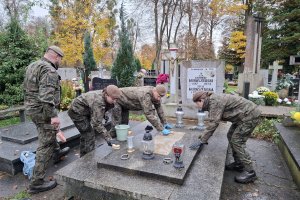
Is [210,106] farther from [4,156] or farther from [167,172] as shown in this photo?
[4,156]

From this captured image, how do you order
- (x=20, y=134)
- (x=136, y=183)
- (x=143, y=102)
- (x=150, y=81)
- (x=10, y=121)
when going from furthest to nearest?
(x=150, y=81) < (x=10, y=121) < (x=20, y=134) < (x=143, y=102) < (x=136, y=183)

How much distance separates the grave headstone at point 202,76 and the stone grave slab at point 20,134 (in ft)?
13.5

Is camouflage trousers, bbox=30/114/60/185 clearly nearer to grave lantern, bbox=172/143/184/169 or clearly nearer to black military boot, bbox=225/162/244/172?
grave lantern, bbox=172/143/184/169

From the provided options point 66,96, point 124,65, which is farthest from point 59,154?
point 124,65

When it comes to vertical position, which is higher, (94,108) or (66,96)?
(94,108)

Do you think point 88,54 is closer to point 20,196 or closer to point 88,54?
point 88,54

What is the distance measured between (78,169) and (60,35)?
17.9m

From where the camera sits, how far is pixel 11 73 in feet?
26.3

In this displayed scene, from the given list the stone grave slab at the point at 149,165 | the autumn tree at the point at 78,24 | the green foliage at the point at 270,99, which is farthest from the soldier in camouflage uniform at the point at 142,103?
the autumn tree at the point at 78,24

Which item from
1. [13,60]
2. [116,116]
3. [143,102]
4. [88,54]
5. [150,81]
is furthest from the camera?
[88,54]

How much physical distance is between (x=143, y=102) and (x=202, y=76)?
2.88 m

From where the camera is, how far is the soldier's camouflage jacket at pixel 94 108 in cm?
335

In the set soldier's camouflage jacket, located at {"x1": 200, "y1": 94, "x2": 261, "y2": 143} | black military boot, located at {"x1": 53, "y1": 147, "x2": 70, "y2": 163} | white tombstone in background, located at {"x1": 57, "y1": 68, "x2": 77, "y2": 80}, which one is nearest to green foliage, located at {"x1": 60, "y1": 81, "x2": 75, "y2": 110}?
white tombstone in background, located at {"x1": 57, "y1": 68, "x2": 77, "y2": 80}

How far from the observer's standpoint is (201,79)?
6285 mm
